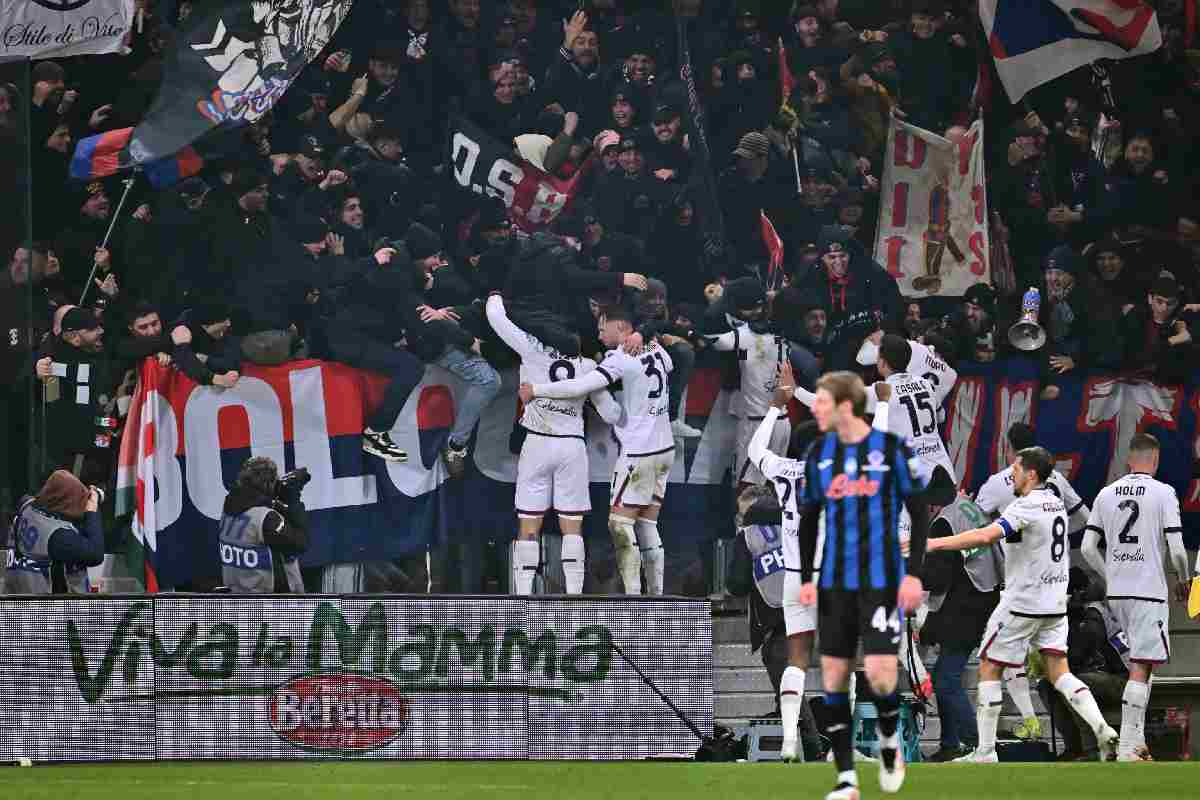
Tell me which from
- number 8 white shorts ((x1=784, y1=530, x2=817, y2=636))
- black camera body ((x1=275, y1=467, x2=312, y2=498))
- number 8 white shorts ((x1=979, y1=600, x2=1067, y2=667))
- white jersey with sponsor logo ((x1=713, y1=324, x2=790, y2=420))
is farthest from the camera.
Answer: white jersey with sponsor logo ((x1=713, y1=324, x2=790, y2=420))

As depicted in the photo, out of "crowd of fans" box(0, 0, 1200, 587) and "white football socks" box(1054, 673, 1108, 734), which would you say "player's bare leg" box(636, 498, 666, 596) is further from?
"white football socks" box(1054, 673, 1108, 734)

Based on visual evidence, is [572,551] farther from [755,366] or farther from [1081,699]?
[1081,699]

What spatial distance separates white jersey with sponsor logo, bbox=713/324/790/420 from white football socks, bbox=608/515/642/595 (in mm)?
1487

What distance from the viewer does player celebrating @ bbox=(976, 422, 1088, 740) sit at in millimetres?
14609

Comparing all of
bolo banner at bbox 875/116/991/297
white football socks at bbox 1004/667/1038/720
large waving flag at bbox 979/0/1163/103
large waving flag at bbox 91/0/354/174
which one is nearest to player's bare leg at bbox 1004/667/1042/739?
white football socks at bbox 1004/667/1038/720

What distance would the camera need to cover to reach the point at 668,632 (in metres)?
13.2

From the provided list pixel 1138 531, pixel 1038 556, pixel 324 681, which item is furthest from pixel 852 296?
pixel 324 681

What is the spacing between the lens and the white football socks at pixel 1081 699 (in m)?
13.2

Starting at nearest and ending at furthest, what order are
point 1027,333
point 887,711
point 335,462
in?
1. point 887,711
2. point 335,462
3. point 1027,333

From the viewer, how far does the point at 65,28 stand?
1750 cm

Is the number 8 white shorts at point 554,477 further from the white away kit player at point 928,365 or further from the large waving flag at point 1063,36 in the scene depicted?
the large waving flag at point 1063,36

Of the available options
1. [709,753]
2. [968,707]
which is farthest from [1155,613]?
[709,753]

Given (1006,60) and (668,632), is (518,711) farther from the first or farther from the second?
(1006,60)

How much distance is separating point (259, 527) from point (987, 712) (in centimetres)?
599
